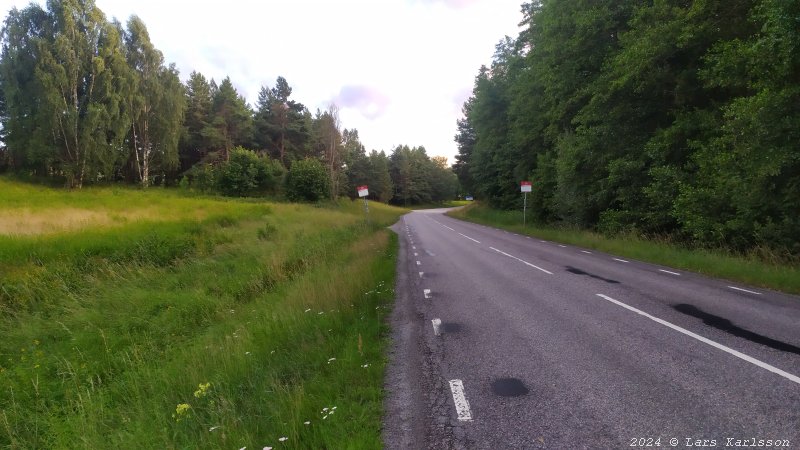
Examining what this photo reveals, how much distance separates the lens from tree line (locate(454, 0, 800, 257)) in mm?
9352

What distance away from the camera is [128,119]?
3659 centimetres

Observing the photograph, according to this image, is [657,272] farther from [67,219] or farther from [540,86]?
[67,219]

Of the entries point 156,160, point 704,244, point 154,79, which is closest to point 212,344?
point 704,244

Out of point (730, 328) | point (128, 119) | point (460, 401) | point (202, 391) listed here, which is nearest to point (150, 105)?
point (128, 119)

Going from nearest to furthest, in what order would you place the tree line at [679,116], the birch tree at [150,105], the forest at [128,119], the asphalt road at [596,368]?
the asphalt road at [596,368], the tree line at [679,116], the forest at [128,119], the birch tree at [150,105]

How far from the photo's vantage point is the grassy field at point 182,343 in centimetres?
354

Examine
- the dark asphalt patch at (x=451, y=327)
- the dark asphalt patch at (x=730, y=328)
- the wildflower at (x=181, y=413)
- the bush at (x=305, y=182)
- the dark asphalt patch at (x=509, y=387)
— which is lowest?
the wildflower at (x=181, y=413)

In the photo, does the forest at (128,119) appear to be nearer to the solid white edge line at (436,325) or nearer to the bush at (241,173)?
the bush at (241,173)

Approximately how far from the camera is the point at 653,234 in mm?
15125

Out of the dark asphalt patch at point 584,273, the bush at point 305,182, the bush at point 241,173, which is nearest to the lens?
the dark asphalt patch at point 584,273

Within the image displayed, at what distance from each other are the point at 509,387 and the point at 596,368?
1.18 metres

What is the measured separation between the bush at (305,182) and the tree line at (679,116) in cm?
3077

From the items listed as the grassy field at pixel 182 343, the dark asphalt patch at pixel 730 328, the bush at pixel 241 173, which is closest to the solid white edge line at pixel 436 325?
the grassy field at pixel 182 343

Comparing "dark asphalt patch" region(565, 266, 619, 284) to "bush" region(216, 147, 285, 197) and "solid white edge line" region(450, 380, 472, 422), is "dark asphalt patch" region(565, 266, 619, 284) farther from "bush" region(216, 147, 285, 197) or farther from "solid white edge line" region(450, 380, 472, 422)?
"bush" region(216, 147, 285, 197)
